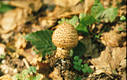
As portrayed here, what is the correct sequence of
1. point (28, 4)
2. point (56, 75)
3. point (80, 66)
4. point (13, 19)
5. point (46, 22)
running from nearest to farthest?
point (56, 75), point (80, 66), point (46, 22), point (13, 19), point (28, 4)

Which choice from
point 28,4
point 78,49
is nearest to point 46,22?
point 28,4

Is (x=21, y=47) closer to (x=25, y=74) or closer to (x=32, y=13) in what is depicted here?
(x=25, y=74)

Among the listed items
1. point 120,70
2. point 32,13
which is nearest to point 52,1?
point 32,13

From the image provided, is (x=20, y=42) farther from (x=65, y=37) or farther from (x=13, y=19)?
(x=65, y=37)

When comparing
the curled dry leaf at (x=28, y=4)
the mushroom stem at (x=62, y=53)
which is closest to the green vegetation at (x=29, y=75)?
the mushroom stem at (x=62, y=53)

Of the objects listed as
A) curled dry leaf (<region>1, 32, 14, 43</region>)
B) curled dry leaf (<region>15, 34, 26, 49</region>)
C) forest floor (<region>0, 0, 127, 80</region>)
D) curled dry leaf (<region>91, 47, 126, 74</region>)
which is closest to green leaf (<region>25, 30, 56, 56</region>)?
forest floor (<region>0, 0, 127, 80</region>)

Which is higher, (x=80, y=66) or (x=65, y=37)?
(x=65, y=37)
